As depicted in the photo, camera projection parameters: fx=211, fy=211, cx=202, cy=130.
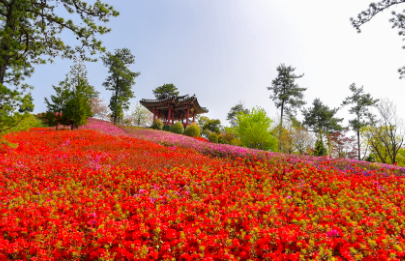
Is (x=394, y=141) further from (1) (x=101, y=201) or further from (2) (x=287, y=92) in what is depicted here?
(1) (x=101, y=201)

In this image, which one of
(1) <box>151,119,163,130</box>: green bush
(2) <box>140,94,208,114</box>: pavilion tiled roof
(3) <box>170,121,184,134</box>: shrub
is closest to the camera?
(3) <box>170,121,184,134</box>: shrub

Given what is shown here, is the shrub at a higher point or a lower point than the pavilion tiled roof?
lower

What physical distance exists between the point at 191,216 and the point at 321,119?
4017 cm

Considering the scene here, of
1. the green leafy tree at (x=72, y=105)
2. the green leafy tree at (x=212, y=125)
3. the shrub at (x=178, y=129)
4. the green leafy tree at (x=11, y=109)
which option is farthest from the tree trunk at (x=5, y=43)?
the green leafy tree at (x=212, y=125)

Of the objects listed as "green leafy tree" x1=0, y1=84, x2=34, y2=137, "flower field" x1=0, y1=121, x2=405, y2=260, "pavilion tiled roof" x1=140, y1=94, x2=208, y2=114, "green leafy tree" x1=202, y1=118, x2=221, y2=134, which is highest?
"pavilion tiled roof" x1=140, y1=94, x2=208, y2=114

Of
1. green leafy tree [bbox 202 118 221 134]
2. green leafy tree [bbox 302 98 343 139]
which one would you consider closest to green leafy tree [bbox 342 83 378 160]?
green leafy tree [bbox 302 98 343 139]

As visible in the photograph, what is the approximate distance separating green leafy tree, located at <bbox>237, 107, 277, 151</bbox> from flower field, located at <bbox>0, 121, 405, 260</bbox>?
51.6 ft

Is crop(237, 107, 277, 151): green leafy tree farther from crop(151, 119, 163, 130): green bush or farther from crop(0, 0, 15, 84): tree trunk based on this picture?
crop(0, 0, 15, 84): tree trunk

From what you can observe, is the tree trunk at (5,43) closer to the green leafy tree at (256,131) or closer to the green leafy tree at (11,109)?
the green leafy tree at (11,109)

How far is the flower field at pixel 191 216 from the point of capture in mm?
2916

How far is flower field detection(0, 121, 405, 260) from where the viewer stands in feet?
9.57

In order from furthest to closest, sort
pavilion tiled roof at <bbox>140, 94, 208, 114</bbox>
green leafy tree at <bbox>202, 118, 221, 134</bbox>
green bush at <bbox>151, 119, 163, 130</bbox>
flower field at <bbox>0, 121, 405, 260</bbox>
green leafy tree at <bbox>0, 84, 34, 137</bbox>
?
green leafy tree at <bbox>202, 118, 221, 134</bbox> < pavilion tiled roof at <bbox>140, 94, 208, 114</bbox> < green bush at <bbox>151, 119, 163, 130</bbox> < green leafy tree at <bbox>0, 84, 34, 137</bbox> < flower field at <bbox>0, 121, 405, 260</bbox>

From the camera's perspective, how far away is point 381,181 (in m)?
6.75

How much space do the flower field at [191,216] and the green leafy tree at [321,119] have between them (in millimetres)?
33695
